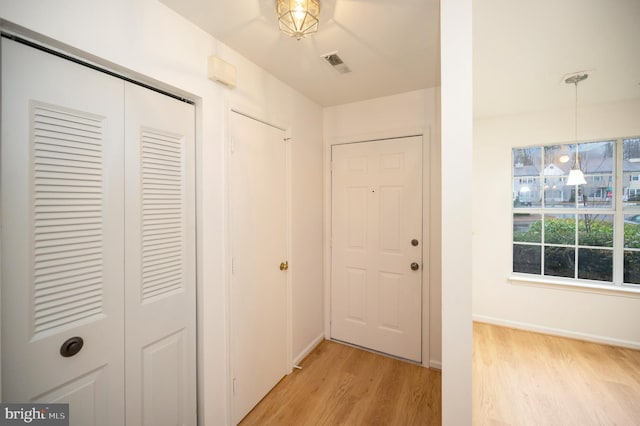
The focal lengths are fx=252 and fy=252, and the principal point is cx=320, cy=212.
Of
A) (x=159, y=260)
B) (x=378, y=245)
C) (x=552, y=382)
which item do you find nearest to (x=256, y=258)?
(x=159, y=260)

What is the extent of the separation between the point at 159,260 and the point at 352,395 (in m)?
1.70

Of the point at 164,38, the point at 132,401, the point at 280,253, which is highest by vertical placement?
the point at 164,38

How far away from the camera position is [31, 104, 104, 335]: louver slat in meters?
0.95

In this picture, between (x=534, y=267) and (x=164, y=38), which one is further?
(x=534, y=267)

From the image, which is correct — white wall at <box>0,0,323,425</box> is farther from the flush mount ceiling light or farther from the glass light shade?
the glass light shade

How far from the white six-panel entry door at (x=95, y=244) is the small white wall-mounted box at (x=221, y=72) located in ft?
0.78

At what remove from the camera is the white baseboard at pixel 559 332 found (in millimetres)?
2607

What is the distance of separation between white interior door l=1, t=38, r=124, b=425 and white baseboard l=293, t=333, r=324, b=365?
1409mm

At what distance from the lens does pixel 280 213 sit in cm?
212

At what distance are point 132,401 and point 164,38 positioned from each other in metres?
1.79

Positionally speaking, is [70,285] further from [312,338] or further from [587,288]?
[587,288]

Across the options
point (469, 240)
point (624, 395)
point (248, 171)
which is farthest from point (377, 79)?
point (624, 395)

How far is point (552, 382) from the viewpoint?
214 centimetres

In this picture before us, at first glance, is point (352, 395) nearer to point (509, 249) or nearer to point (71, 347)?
point (71, 347)
